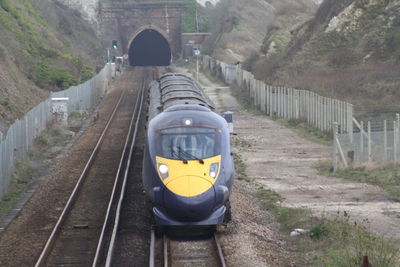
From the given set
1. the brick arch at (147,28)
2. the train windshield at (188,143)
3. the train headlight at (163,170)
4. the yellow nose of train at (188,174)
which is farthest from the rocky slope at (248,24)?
the train headlight at (163,170)

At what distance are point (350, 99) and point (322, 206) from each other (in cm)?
2021

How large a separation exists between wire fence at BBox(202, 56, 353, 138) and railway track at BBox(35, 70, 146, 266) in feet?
28.4

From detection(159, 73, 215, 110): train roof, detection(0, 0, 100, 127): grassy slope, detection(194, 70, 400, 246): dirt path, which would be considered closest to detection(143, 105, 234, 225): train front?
detection(159, 73, 215, 110): train roof

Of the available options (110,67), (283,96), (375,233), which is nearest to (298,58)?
(283,96)

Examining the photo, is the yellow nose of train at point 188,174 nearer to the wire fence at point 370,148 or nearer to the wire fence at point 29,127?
the wire fence at point 29,127

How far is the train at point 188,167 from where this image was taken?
16750mm

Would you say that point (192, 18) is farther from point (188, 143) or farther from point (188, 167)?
point (188, 167)

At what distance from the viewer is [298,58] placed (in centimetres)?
5412

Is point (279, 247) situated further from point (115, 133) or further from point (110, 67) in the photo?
point (110, 67)

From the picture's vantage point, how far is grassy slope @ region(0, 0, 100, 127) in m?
41.2

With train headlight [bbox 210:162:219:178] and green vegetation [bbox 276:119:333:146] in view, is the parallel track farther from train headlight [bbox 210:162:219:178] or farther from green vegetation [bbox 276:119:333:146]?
green vegetation [bbox 276:119:333:146]

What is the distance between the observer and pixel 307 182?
2431cm

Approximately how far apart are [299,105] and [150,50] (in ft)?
279

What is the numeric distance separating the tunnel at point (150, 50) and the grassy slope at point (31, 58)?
1185 inches
